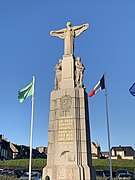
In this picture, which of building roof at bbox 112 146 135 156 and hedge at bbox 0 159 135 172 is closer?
hedge at bbox 0 159 135 172

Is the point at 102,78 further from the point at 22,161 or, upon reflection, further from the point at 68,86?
the point at 22,161

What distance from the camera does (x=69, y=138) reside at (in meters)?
14.3

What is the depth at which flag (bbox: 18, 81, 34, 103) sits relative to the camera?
16.3 meters

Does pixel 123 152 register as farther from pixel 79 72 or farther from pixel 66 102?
pixel 66 102

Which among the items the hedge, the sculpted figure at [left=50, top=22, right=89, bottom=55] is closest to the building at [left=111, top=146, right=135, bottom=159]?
the hedge

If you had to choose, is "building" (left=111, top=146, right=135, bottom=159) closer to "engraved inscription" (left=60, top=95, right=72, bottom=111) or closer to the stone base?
"engraved inscription" (left=60, top=95, right=72, bottom=111)

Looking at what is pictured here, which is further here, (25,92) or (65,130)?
(25,92)

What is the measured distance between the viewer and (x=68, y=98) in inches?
600

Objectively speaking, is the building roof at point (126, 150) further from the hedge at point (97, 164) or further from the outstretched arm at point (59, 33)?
the outstretched arm at point (59, 33)

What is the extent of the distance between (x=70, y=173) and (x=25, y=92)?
5.80 metres

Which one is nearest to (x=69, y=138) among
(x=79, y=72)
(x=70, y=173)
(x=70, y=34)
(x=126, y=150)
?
(x=70, y=173)

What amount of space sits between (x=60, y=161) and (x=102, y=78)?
6188mm

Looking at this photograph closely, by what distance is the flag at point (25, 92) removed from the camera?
16.3 meters

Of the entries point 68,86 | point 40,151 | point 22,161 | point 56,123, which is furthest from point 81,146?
point 40,151
